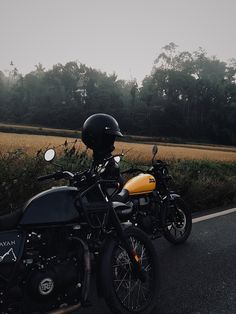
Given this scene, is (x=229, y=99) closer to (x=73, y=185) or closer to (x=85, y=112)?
(x=85, y=112)

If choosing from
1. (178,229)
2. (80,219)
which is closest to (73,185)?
(80,219)

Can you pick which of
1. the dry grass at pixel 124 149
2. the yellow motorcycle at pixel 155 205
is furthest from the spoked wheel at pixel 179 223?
the dry grass at pixel 124 149

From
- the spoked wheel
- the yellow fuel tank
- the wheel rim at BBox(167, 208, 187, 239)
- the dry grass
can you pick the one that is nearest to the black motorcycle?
the yellow fuel tank

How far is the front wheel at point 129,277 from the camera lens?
2904mm

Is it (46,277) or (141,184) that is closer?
(46,277)

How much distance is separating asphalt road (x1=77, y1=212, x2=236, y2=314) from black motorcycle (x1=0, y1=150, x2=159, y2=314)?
340mm

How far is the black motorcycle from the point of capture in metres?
2.59

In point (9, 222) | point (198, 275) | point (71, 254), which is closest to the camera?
point (9, 222)

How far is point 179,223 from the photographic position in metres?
5.38

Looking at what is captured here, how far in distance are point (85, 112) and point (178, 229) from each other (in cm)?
7369

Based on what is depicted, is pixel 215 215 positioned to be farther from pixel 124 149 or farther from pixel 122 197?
pixel 124 149

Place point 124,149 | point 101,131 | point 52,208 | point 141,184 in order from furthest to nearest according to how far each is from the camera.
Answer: point 124,149 → point 141,184 → point 101,131 → point 52,208

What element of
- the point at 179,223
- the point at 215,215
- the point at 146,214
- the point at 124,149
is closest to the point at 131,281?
the point at 146,214

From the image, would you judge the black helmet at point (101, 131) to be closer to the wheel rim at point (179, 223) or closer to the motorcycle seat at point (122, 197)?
the motorcycle seat at point (122, 197)
